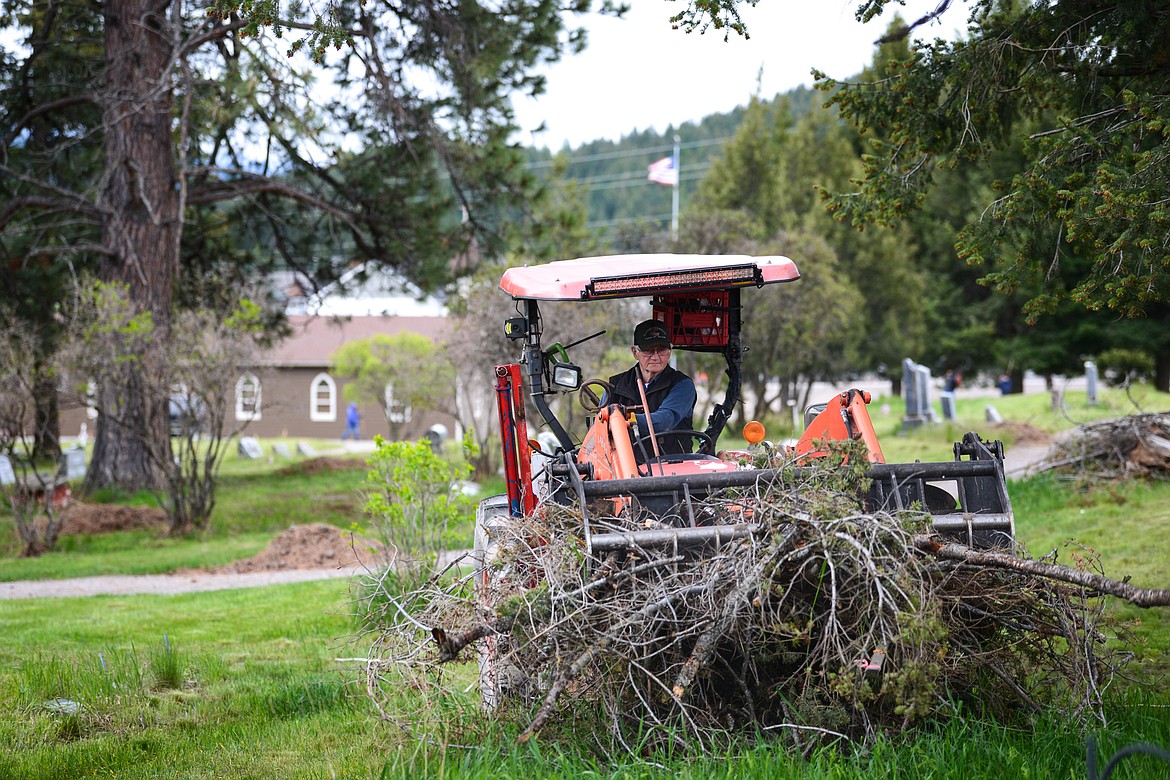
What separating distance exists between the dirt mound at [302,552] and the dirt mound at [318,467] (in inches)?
451

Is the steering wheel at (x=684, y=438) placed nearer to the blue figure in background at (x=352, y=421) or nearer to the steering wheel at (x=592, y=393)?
the steering wheel at (x=592, y=393)

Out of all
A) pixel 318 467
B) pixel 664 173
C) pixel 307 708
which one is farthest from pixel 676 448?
pixel 664 173

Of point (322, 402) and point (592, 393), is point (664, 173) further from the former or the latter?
point (592, 393)

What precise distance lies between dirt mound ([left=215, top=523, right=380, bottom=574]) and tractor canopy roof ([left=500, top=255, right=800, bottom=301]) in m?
8.38

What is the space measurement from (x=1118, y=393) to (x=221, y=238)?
2349cm

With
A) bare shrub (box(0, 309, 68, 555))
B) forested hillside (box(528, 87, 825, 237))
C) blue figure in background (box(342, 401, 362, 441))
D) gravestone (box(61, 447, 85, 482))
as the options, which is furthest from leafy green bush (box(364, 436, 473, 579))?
forested hillside (box(528, 87, 825, 237))

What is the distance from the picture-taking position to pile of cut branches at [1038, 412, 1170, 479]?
1392 centimetres

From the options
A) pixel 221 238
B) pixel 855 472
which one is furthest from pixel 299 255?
pixel 855 472

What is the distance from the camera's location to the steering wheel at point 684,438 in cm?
667

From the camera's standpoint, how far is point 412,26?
18.6 m

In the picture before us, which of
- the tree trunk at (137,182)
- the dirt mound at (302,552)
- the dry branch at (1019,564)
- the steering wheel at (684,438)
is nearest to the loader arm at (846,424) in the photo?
the steering wheel at (684,438)

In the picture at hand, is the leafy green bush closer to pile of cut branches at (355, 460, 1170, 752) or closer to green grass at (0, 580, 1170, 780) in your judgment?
green grass at (0, 580, 1170, 780)

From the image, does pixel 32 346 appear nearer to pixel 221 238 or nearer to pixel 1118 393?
pixel 221 238

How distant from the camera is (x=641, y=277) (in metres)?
6.27
